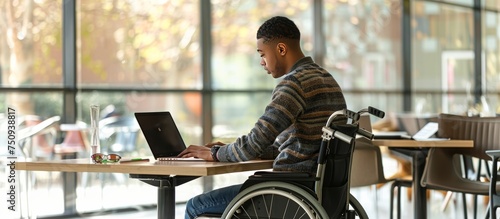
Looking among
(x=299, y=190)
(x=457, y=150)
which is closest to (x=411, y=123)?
(x=457, y=150)

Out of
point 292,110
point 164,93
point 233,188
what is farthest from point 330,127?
point 164,93

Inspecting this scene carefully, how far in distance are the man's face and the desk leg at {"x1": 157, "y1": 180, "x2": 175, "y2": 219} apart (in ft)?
2.03

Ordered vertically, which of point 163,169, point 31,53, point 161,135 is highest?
point 31,53

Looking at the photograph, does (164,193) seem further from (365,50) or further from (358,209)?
(365,50)

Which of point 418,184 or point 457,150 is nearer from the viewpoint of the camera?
point 418,184

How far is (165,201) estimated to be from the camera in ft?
11.5

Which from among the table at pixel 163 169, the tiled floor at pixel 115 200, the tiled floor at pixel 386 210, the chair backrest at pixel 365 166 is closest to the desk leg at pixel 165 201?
the table at pixel 163 169

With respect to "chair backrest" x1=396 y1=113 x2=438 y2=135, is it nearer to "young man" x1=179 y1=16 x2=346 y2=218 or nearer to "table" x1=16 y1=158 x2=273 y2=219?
"young man" x1=179 y1=16 x2=346 y2=218

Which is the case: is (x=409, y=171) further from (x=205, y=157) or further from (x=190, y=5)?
(x=205, y=157)

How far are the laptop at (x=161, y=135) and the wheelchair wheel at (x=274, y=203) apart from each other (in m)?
0.37

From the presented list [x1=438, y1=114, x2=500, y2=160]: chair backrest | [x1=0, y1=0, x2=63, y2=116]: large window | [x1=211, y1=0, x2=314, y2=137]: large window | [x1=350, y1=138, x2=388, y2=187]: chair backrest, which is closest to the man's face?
[x1=438, y1=114, x2=500, y2=160]: chair backrest

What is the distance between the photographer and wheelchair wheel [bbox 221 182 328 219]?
3205 mm

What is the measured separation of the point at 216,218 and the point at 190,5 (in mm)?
4854

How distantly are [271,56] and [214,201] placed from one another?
622mm
